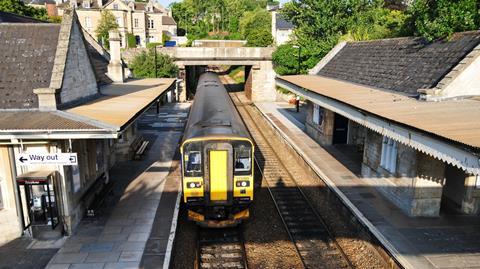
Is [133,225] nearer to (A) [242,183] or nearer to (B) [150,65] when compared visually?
(A) [242,183]

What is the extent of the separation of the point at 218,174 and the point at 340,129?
12.7m

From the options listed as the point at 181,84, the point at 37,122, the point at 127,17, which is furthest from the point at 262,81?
the point at 127,17

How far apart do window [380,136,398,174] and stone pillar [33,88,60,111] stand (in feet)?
38.1

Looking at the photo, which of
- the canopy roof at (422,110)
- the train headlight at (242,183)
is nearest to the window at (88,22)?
the canopy roof at (422,110)

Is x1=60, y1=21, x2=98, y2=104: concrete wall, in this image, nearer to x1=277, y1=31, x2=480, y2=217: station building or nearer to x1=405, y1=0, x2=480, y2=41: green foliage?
x1=277, y1=31, x2=480, y2=217: station building

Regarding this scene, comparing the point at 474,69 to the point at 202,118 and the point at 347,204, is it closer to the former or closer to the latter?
the point at 347,204

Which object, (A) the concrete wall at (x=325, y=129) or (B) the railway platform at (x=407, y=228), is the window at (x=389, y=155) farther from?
(A) the concrete wall at (x=325, y=129)

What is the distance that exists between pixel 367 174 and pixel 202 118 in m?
7.86

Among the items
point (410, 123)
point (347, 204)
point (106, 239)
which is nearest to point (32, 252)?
point (106, 239)

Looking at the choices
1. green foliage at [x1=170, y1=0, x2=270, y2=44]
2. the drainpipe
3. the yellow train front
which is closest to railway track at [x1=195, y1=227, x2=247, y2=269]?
the yellow train front

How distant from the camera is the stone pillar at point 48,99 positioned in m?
10.8

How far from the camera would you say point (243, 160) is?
11.1 meters

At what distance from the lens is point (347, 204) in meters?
12.9

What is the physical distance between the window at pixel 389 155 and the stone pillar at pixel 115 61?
49.6ft
